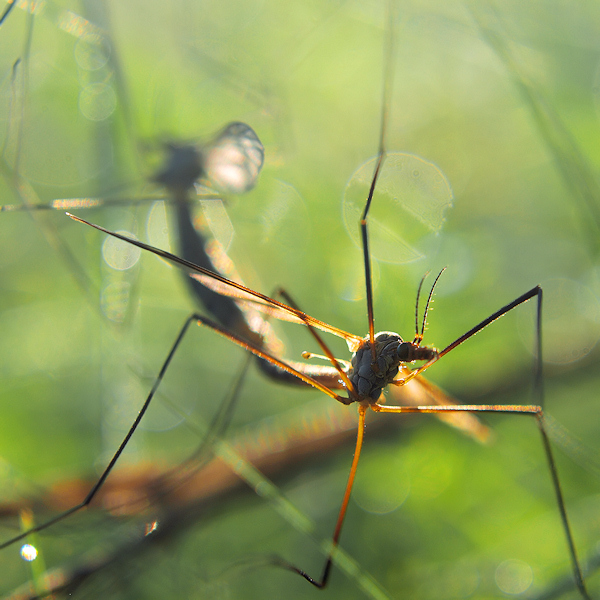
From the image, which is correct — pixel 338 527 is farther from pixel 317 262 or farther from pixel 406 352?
pixel 317 262

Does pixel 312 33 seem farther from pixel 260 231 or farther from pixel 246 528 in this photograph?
pixel 246 528

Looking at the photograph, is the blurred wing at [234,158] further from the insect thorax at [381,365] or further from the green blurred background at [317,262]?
the insect thorax at [381,365]

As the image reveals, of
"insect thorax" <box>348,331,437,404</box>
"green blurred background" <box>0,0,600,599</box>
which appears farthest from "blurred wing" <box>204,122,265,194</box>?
"insect thorax" <box>348,331,437,404</box>

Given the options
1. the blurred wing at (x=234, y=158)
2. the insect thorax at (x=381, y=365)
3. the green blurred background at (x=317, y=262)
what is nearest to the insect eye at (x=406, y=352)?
the insect thorax at (x=381, y=365)

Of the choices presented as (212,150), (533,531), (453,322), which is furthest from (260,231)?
(533,531)

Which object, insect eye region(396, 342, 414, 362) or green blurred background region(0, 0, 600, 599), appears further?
green blurred background region(0, 0, 600, 599)

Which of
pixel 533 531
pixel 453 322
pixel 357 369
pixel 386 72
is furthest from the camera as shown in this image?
pixel 386 72

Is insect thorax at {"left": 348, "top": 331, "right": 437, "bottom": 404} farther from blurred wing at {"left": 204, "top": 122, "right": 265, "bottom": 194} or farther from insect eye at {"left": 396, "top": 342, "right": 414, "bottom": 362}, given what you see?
blurred wing at {"left": 204, "top": 122, "right": 265, "bottom": 194}
